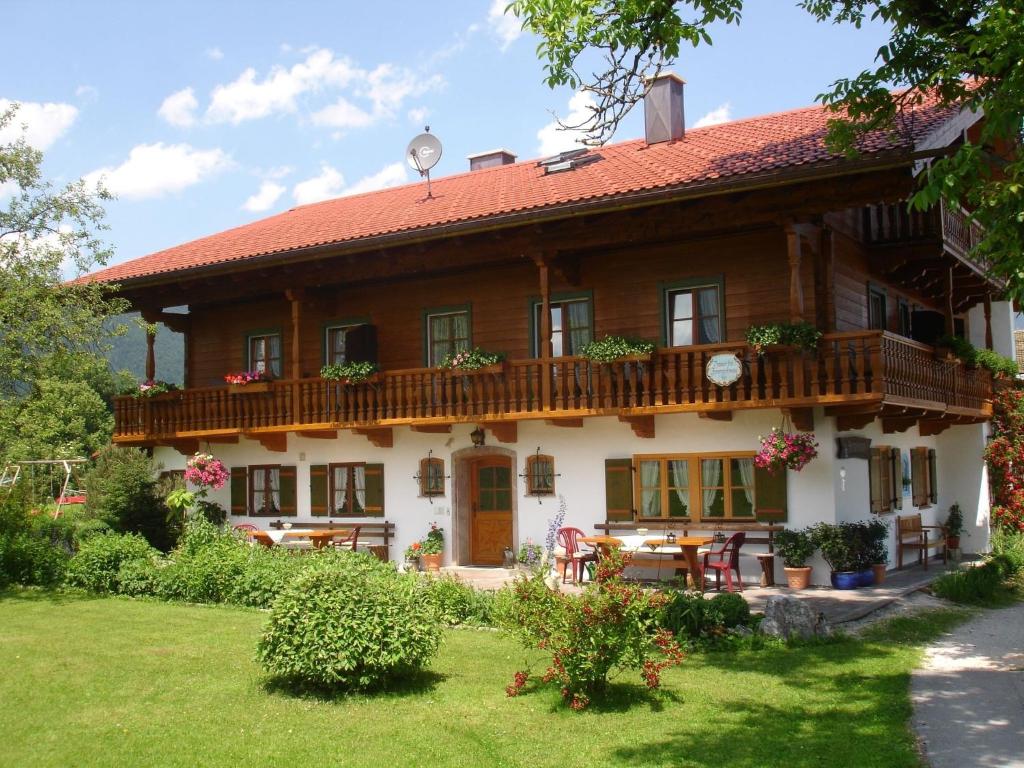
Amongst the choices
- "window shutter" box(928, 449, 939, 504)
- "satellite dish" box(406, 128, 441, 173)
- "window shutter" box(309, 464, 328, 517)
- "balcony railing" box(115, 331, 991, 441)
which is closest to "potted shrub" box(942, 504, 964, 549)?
"window shutter" box(928, 449, 939, 504)

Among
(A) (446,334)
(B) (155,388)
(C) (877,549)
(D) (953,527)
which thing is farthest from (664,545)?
(B) (155,388)

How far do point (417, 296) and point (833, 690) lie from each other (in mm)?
11665

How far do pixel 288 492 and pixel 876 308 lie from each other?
10995 mm

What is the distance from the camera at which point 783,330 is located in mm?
13812

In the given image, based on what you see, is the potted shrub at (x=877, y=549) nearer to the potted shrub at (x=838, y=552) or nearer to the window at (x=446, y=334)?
the potted shrub at (x=838, y=552)

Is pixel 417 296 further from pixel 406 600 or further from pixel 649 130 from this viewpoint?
pixel 406 600

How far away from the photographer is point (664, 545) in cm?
1388

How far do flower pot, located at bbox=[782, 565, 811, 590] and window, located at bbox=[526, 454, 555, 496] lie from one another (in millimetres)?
3978

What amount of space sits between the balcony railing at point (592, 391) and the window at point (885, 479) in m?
1.19

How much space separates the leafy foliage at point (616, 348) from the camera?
585 inches

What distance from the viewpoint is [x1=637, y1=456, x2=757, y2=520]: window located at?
50.0 feet

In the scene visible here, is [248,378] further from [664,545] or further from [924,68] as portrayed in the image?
[924,68]

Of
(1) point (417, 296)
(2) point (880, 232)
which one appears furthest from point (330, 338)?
(2) point (880, 232)

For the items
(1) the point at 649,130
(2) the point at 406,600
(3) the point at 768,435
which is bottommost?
(2) the point at 406,600
